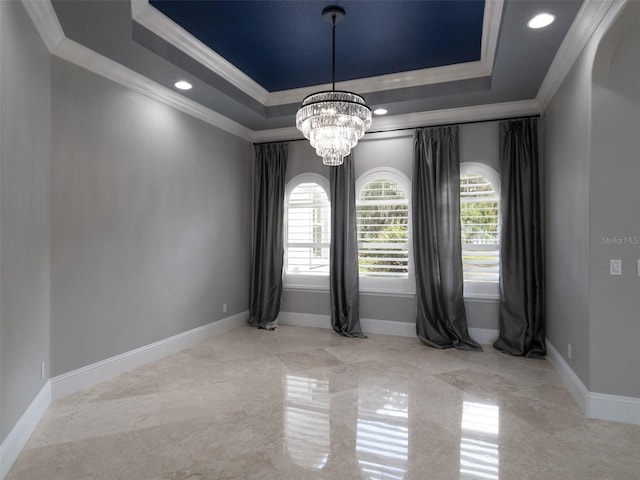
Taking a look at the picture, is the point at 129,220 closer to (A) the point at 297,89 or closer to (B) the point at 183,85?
(B) the point at 183,85

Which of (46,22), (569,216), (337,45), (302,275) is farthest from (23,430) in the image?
(569,216)

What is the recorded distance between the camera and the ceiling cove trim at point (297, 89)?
322 cm

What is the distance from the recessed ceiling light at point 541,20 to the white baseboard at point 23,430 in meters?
4.46

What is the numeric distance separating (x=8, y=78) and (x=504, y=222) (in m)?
4.72

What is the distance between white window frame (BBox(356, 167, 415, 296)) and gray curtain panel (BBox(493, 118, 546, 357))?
1119mm

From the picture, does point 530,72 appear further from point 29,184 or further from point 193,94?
point 29,184

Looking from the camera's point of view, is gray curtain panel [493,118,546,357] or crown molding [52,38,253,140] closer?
crown molding [52,38,253,140]

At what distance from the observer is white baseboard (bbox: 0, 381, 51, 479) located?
2264 millimetres

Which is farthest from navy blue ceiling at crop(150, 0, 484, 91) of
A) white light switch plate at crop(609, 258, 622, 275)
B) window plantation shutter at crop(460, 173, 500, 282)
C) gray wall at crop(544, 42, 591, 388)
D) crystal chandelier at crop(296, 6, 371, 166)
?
white light switch plate at crop(609, 258, 622, 275)

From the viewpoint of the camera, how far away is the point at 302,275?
585 cm

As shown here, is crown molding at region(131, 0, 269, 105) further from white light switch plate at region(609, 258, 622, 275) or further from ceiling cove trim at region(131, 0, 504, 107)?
white light switch plate at region(609, 258, 622, 275)

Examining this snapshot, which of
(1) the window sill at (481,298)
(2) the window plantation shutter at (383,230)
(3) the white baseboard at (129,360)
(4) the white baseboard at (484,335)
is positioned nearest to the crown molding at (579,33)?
(2) the window plantation shutter at (383,230)

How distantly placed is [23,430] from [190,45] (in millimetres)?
3379

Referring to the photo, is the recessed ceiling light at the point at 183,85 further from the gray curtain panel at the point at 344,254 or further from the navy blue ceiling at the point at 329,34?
the gray curtain panel at the point at 344,254
